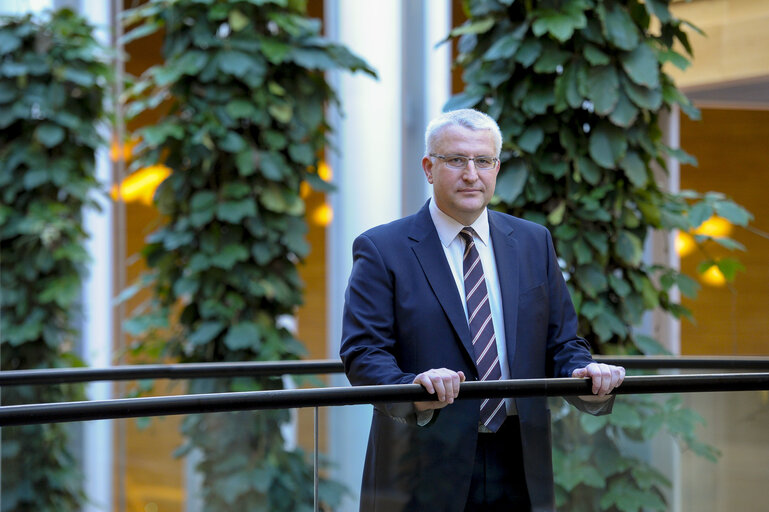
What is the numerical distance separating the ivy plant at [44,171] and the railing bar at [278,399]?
10.9ft

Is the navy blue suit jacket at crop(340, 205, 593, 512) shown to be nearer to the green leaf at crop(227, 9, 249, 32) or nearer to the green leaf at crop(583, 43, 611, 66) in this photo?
the green leaf at crop(583, 43, 611, 66)

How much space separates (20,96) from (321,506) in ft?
11.6

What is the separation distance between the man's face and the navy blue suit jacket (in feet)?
0.40

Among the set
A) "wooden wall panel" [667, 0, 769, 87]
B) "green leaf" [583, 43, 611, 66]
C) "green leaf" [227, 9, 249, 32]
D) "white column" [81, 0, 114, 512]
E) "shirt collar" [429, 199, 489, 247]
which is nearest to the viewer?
"shirt collar" [429, 199, 489, 247]

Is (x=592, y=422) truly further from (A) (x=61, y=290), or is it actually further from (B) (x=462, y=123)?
(A) (x=61, y=290)

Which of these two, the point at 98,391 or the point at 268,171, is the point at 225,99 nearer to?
the point at 268,171

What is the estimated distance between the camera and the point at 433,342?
262 centimetres

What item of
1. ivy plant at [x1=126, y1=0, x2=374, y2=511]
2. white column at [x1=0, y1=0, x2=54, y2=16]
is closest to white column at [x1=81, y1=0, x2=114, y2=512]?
white column at [x1=0, y1=0, x2=54, y2=16]

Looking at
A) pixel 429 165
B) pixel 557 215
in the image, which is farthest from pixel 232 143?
pixel 429 165

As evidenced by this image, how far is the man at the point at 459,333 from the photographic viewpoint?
261 centimetres

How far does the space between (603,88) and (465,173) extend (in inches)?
62.5

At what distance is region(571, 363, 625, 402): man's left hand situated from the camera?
2.65 metres

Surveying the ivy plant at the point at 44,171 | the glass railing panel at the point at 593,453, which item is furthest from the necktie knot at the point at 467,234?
the ivy plant at the point at 44,171

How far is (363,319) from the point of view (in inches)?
101
